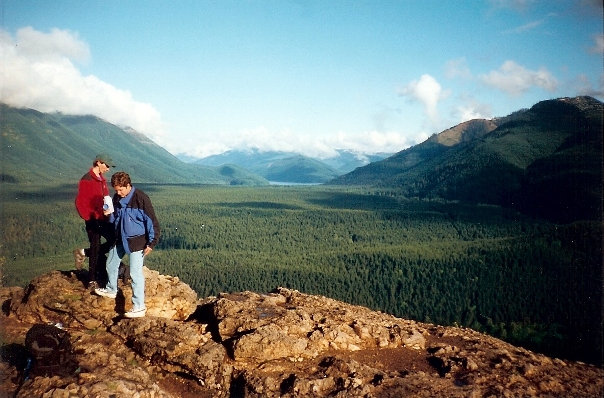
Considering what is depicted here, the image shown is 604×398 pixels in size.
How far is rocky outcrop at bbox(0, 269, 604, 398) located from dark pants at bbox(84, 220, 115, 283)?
79cm

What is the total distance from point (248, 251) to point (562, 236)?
440 ft

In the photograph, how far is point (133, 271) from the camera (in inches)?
453

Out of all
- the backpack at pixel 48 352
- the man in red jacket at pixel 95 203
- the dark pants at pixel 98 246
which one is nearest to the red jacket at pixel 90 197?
the man in red jacket at pixel 95 203

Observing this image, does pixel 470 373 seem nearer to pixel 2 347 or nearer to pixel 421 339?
pixel 421 339

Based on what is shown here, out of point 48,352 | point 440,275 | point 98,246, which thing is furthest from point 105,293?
point 440,275

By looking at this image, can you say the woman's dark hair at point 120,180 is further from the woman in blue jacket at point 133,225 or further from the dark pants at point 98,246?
the dark pants at point 98,246

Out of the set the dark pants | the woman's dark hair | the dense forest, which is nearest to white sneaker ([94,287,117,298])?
the dark pants

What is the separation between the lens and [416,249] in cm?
15562

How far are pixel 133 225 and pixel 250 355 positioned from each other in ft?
18.4

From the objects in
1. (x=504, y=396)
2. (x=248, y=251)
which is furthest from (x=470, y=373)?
(x=248, y=251)

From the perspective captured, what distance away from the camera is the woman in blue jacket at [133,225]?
11.2 metres

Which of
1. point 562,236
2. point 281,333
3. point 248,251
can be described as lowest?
point 248,251

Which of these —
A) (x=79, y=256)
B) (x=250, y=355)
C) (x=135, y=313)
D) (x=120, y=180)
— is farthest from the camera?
(x=79, y=256)

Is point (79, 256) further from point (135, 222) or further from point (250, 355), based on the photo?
point (250, 355)
